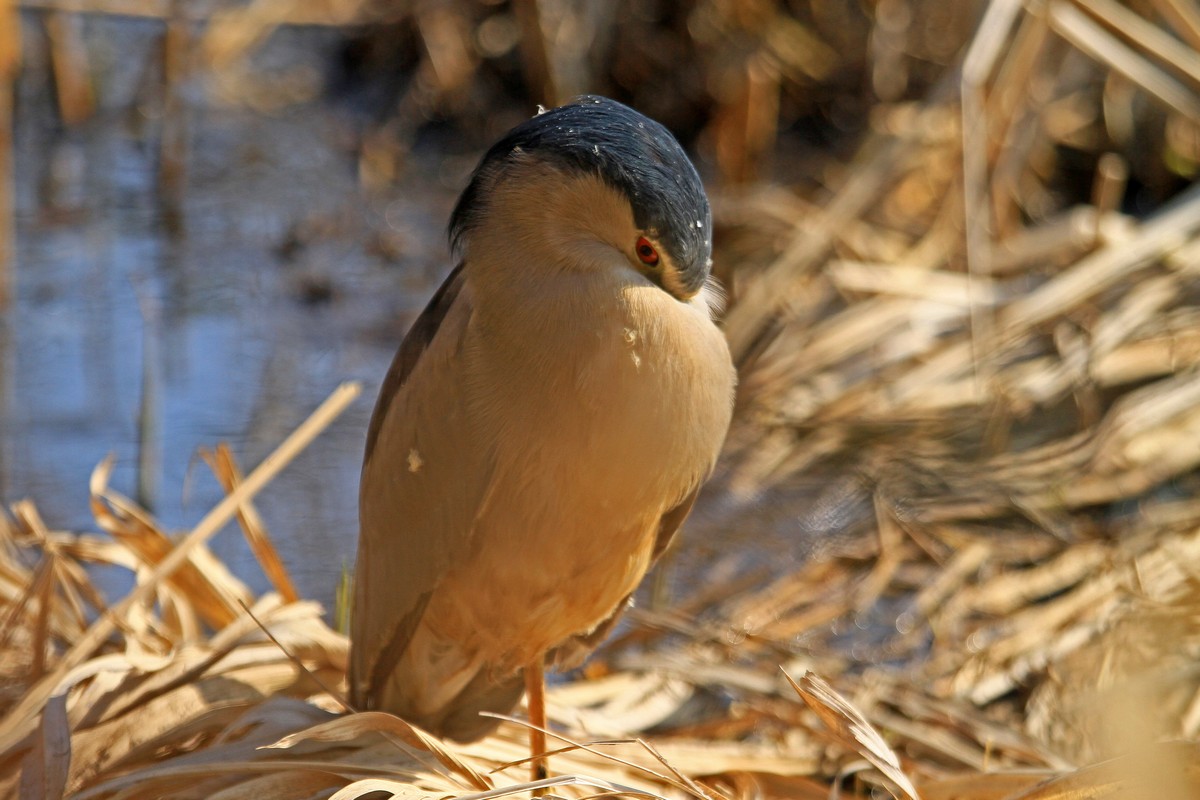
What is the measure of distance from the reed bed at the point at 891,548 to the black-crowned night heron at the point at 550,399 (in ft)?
0.88

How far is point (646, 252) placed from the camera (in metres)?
2.13

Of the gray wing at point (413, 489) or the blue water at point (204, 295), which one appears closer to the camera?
the gray wing at point (413, 489)

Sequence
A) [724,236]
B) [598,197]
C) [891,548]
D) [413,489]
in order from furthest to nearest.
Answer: [724,236]
[891,548]
[413,489]
[598,197]

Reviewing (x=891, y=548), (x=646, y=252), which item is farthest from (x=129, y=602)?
(x=891, y=548)

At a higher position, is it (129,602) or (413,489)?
(413,489)

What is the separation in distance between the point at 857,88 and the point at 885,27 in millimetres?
290

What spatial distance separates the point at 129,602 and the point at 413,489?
0.72 metres

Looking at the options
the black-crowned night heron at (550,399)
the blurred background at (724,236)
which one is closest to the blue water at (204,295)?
the blurred background at (724,236)

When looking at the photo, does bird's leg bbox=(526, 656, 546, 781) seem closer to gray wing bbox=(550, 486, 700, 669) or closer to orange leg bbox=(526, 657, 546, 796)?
orange leg bbox=(526, 657, 546, 796)

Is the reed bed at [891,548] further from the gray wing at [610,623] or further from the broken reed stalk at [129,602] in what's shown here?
the gray wing at [610,623]

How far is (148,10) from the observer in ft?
19.7

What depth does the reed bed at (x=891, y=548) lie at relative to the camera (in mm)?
2434

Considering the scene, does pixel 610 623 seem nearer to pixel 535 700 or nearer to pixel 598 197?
pixel 535 700

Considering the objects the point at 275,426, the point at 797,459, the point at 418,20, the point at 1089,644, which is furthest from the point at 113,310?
the point at 1089,644
